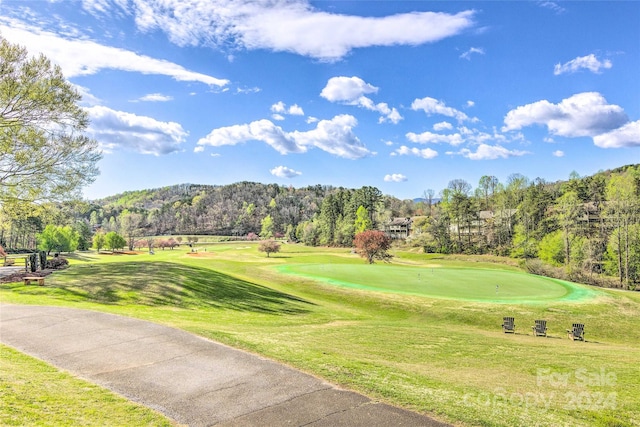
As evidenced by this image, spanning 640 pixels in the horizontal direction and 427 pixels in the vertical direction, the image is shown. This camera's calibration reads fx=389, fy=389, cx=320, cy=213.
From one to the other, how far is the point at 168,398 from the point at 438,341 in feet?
40.5

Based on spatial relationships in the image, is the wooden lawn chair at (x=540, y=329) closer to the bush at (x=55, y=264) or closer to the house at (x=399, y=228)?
the bush at (x=55, y=264)

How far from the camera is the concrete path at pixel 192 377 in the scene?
768 cm

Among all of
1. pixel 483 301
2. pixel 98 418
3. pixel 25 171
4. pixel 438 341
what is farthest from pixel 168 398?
pixel 483 301

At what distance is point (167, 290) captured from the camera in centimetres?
2583

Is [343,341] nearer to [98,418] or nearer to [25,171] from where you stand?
[98,418]

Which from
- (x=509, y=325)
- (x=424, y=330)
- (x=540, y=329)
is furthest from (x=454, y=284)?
(x=424, y=330)

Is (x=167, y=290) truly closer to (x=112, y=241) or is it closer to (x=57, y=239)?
(x=112, y=241)

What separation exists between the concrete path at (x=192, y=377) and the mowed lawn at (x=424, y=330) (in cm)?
70

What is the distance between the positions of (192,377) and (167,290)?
17.7 m

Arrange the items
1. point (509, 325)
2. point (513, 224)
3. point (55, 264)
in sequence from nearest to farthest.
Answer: point (509, 325) → point (55, 264) → point (513, 224)

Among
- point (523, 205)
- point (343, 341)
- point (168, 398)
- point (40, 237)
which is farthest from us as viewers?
point (523, 205)

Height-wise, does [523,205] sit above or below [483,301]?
above

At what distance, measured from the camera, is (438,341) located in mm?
17203

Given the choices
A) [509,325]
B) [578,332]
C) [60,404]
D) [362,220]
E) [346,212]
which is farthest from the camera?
[346,212]
